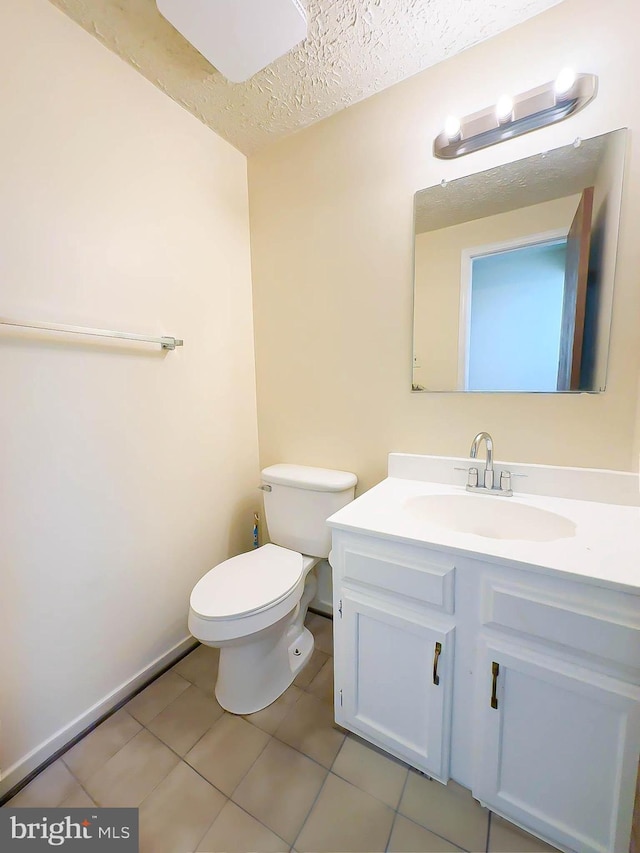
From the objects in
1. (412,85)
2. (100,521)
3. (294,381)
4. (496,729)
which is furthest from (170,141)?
(496,729)

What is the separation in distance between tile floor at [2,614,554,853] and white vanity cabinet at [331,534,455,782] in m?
0.09

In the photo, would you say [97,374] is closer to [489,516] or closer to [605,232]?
[489,516]

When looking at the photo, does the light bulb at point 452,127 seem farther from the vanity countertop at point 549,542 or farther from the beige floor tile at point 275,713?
the beige floor tile at point 275,713

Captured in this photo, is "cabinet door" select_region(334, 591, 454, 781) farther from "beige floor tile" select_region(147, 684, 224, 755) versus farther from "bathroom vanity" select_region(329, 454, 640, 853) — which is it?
"beige floor tile" select_region(147, 684, 224, 755)

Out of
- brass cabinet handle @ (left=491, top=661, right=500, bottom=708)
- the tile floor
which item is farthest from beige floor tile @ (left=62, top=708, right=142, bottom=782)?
brass cabinet handle @ (left=491, top=661, right=500, bottom=708)

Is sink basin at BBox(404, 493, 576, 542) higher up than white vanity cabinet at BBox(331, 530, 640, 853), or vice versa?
sink basin at BBox(404, 493, 576, 542)

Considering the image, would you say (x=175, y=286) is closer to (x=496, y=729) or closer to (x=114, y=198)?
(x=114, y=198)

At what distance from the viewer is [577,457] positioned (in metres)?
1.12

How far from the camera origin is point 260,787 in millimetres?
1002

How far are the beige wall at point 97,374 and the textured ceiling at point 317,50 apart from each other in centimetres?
9

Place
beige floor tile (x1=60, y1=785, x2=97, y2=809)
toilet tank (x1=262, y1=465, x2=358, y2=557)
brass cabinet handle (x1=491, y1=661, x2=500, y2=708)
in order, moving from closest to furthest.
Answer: brass cabinet handle (x1=491, y1=661, x2=500, y2=708) → beige floor tile (x1=60, y1=785, x2=97, y2=809) → toilet tank (x1=262, y1=465, x2=358, y2=557)

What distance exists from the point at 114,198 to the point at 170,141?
1.28 feet

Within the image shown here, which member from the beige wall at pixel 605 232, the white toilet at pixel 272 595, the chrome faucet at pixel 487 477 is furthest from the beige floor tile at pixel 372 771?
the beige wall at pixel 605 232

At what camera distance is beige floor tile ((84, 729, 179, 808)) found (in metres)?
0.98
